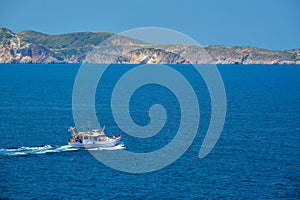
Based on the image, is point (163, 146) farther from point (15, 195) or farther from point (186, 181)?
point (15, 195)

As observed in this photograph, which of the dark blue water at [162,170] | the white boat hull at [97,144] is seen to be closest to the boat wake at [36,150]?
the dark blue water at [162,170]

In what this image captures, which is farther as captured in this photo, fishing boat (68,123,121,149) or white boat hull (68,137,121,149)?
fishing boat (68,123,121,149)

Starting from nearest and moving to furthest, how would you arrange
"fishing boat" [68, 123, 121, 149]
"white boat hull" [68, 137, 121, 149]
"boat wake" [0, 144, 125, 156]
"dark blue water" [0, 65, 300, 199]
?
"dark blue water" [0, 65, 300, 199] < "boat wake" [0, 144, 125, 156] < "white boat hull" [68, 137, 121, 149] < "fishing boat" [68, 123, 121, 149]

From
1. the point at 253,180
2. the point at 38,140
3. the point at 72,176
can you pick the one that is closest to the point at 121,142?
the point at 38,140

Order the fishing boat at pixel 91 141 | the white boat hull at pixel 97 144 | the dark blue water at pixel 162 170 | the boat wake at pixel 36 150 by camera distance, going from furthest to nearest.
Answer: the fishing boat at pixel 91 141 < the white boat hull at pixel 97 144 < the boat wake at pixel 36 150 < the dark blue water at pixel 162 170

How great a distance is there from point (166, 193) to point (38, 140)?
46.9 meters

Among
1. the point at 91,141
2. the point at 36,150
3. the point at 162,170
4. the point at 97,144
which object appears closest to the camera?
the point at 162,170

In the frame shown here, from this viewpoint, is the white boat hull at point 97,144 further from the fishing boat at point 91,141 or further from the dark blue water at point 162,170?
the dark blue water at point 162,170

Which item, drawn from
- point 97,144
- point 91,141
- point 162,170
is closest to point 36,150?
point 91,141

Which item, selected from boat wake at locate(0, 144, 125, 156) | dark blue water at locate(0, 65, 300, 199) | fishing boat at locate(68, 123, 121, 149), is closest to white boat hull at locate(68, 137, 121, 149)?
fishing boat at locate(68, 123, 121, 149)

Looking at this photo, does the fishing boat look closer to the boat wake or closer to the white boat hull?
the white boat hull

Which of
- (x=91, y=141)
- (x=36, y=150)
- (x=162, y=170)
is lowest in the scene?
(x=36, y=150)

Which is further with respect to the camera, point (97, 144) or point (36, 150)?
point (97, 144)

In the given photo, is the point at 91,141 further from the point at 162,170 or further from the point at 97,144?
the point at 162,170
